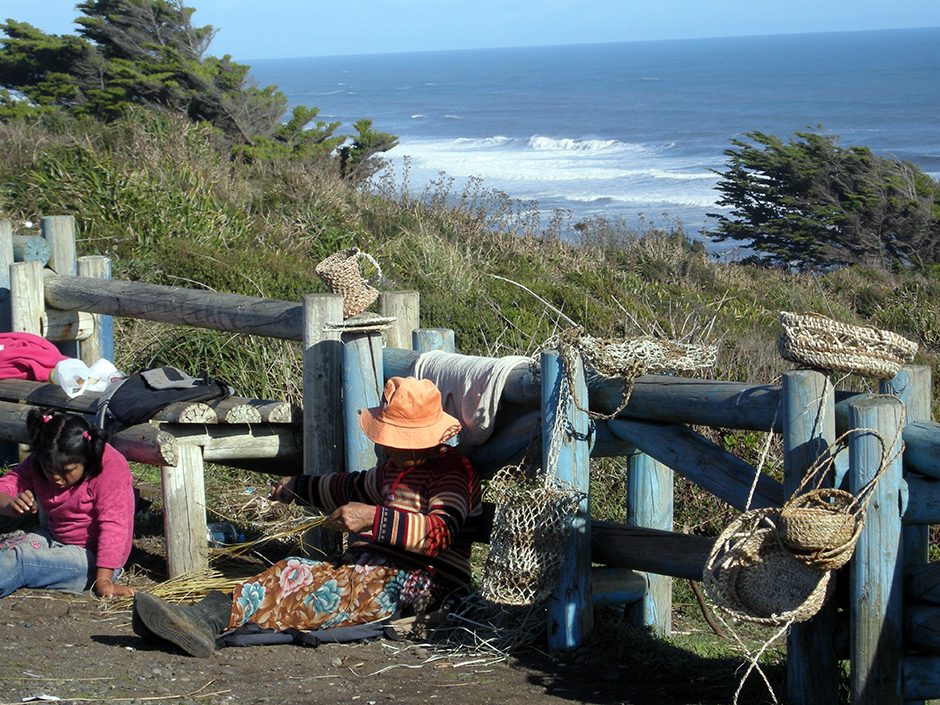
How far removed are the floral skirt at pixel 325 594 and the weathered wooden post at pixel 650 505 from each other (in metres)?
0.99

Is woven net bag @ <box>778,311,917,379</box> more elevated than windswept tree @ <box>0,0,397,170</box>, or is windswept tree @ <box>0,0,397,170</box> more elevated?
windswept tree @ <box>0,0,397,170</box>

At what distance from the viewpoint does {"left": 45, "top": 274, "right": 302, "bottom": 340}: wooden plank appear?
184 inches

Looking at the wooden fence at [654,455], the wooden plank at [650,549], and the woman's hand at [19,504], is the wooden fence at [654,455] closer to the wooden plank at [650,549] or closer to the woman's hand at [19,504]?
the wooden plank at [650,549]

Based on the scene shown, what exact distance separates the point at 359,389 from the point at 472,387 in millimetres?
640

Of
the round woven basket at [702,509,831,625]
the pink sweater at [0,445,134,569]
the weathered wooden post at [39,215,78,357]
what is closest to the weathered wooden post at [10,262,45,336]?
the weathered wooden post at [39,215,78,357]

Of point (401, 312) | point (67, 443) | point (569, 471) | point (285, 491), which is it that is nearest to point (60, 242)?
point (67, 443)

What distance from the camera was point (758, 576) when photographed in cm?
283

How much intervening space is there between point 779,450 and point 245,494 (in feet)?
11.1

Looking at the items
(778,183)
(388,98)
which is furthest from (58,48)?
(388,98)

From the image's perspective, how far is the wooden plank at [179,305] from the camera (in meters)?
4.68

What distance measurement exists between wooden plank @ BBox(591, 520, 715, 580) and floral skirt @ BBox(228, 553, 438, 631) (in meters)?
0.72

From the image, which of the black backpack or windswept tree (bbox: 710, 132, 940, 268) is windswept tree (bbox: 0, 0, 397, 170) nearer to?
windswept tree (bbox: 710, 132, 940, 268)

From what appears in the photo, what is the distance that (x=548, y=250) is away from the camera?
45.2 feet

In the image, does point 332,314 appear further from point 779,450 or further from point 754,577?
point 779,450
